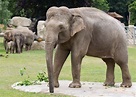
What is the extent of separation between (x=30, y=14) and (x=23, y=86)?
84.1ft

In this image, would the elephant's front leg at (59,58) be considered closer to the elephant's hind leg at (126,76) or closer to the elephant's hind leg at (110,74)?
the elephant's hind leg at (110,74)

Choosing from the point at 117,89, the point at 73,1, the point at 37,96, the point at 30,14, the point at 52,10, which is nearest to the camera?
the point at 37,96

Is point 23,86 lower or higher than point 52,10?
lower

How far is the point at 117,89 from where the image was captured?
9.65 m

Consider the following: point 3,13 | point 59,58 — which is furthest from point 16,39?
point 59,58

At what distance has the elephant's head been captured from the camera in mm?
8571

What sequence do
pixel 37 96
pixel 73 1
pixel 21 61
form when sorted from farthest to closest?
pixel 73 1, pixel 21 61, pixel 37 96

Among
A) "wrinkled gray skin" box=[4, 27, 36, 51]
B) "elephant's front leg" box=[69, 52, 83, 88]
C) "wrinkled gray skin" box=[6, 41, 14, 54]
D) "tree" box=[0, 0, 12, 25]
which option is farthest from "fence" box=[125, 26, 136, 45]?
"elephant's front leg" box=[69, 52, 83, 88]

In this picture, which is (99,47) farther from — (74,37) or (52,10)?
(52,10)

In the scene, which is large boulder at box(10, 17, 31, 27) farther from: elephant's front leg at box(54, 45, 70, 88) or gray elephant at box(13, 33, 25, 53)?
elephant's front leg at box(54, 45, 70, 88)

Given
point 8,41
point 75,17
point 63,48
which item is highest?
point 75,17

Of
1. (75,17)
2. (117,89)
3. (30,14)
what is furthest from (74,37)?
(30,14)

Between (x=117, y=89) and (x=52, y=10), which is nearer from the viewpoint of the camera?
(x=52, y=10)

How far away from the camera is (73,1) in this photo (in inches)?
1235
